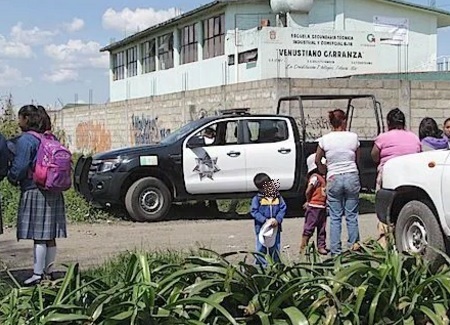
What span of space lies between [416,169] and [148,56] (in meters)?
48.6

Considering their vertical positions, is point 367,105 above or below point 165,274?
above

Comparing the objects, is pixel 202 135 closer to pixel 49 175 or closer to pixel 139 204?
pixel 139 204

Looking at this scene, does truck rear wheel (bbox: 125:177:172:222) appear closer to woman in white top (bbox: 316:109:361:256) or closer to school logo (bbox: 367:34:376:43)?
woman in white top (bbox: 316:109:361:256)

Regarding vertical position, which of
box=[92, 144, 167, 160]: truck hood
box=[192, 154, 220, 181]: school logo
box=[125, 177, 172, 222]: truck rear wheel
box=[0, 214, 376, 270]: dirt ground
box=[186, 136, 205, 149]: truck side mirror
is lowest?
box=[0, 214, 376, 270]: dirt ground

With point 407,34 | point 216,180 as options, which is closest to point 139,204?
point 216,180

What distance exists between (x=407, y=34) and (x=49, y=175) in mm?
42549

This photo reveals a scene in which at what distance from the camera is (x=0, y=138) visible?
6531 mm

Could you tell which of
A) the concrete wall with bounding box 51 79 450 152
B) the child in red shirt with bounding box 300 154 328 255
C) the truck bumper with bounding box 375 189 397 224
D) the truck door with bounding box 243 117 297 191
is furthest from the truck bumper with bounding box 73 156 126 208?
the truck bumper with bounding box 375 189 397 224

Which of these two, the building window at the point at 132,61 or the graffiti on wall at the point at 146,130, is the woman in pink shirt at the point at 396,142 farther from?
the building window at the point at 132,61

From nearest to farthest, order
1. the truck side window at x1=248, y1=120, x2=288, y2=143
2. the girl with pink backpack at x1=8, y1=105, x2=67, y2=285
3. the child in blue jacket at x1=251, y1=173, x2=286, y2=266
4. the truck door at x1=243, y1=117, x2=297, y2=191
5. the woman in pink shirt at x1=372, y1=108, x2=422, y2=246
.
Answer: the girl with pink backpack at x1=8, y1=105, x2=67, y2=285 → the child in blue jacket at x1=251, y1=173, x2=286, y2=266 → the woman in pink shirt at x1=372, y1=108, x2=422, y2=246 → the truck door at x1=243, y1=117, x2=297, y2=191 → the truck side window at x1=248, y1=120, x2=288, y2=143

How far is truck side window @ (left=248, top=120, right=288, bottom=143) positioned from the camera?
1295 cm

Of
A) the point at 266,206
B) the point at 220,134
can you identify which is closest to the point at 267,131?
the point at 220,134

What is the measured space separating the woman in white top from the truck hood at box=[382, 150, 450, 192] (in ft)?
1.26

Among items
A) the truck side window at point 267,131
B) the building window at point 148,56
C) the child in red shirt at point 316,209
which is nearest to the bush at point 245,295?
the child in red shirt at point 316,209
